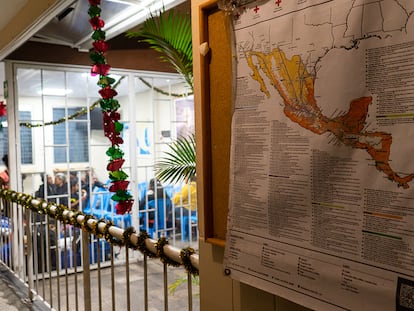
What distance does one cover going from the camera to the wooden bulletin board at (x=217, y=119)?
1.28 meters

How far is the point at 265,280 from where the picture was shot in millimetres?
1097

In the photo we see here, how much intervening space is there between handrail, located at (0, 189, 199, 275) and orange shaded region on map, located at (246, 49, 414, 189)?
757 millimetres

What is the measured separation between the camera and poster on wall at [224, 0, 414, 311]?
0.81 meters

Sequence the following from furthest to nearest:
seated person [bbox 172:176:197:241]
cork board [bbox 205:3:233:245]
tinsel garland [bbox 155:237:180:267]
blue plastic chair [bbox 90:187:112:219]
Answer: seated person [bbox 172:176:197:241]
blue plastic chair [bbox 90:187:112:219]
tinsel garland [bbox 155:237:180:267]
cork board [bbox 205:3:233:245]

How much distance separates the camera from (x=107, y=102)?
262 cm

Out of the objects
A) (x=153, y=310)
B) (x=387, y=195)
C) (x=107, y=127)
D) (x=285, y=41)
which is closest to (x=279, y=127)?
(x=285, y=41)

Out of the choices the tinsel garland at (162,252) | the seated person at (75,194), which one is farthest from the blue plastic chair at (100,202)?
the tinsel garland at (162,252)

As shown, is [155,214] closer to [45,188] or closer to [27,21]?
[45,188]

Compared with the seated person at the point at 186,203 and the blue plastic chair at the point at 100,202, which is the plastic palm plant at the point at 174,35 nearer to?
the blue plastic chair at the point at 100,202

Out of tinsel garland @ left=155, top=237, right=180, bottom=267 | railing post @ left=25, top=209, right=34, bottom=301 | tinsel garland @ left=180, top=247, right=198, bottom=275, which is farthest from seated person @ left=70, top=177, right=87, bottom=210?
tinsel garland @ left=180, top=247, right=198, bottom=275

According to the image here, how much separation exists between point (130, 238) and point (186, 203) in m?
3.40

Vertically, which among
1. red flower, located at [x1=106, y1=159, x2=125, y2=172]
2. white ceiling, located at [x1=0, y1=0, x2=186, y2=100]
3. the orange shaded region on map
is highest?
white ceiling, located at [x1=0, y1=0, x2=186, y2=100]

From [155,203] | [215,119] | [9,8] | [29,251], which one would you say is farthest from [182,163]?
[155,203]

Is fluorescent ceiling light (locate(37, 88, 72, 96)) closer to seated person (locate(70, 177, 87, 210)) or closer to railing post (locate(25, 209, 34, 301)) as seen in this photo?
seated person (locate(70, 177, 87, 210))
